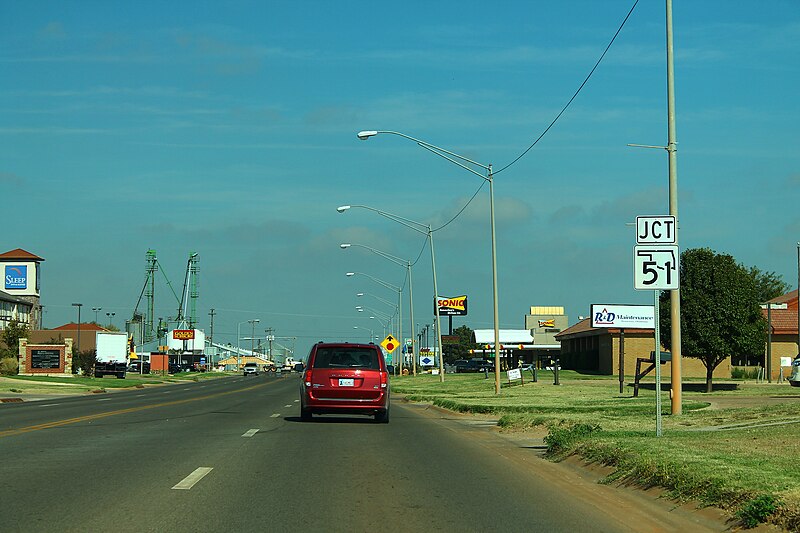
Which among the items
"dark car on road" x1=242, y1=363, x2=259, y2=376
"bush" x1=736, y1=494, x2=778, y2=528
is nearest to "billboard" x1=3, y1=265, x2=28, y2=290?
"dark car on road" x1=242, y1=363, x2=259, y2=376

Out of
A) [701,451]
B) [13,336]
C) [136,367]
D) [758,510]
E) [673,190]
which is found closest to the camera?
[758,510]

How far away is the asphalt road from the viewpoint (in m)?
10.0

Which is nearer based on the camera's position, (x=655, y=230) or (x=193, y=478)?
(x=193, y=478)

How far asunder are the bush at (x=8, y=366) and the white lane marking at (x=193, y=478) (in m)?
69.4

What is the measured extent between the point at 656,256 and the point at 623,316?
56.3m

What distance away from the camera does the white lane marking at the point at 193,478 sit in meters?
12.3

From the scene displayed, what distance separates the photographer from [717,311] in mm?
45125

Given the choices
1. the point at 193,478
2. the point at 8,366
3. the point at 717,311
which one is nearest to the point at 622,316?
the point at 717,311

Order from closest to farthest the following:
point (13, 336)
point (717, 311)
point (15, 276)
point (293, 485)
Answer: point (293, 485)
point (717, 311)
point (13, 336)
point (15, 276)

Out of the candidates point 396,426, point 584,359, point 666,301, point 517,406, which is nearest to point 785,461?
point 396,426

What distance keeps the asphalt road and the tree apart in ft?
85.5

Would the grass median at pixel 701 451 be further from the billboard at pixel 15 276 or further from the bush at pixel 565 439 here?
the billboard at pixel 15 276

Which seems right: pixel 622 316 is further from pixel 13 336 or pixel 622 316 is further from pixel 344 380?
pixel 13 336

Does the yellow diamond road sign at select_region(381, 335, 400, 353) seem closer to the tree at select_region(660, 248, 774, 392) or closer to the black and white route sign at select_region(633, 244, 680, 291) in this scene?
the tree at select_region(660, 248, 774, 392)
